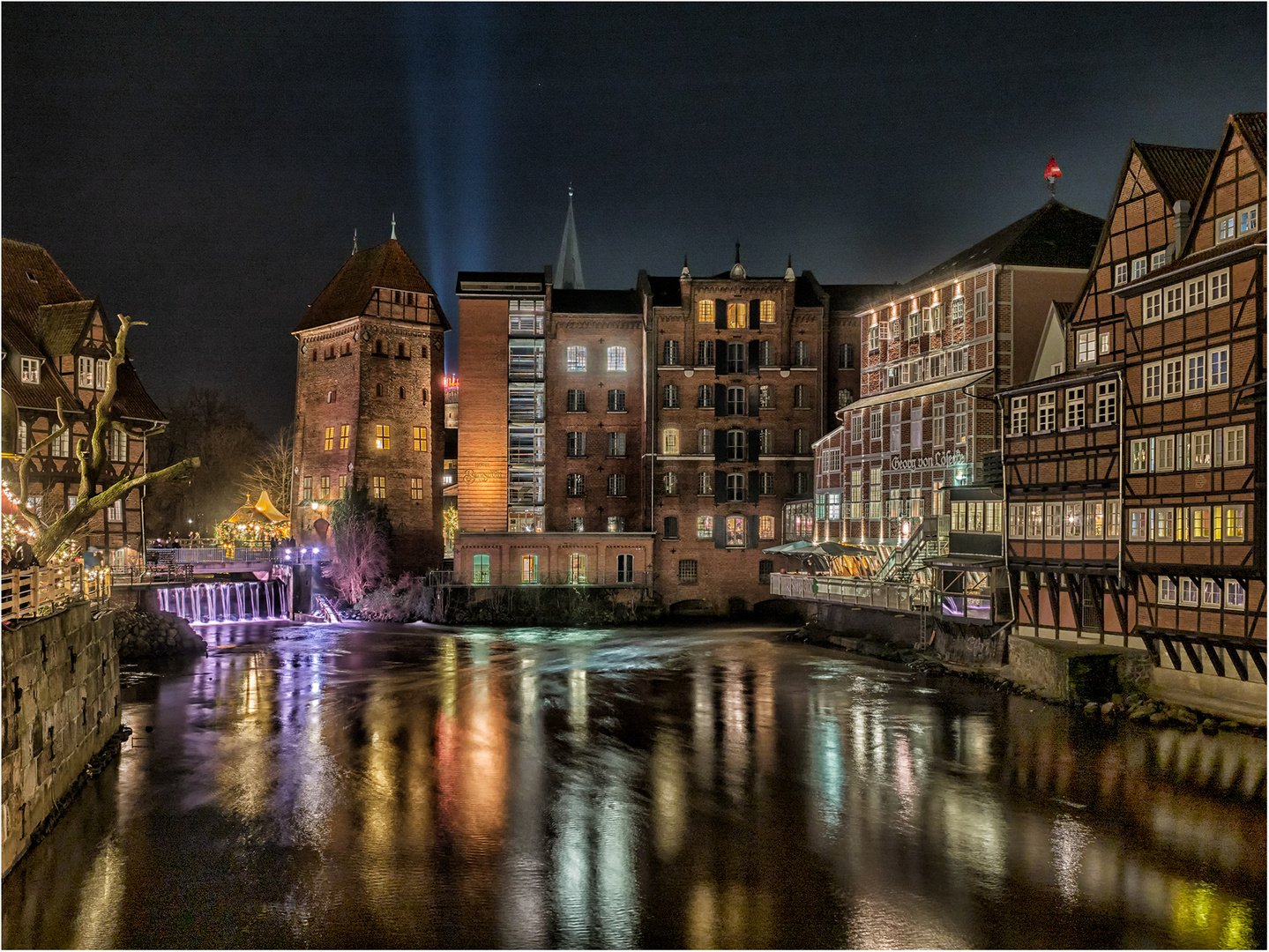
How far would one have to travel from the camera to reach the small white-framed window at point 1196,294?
28.8m

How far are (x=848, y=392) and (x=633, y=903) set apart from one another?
47541 mm

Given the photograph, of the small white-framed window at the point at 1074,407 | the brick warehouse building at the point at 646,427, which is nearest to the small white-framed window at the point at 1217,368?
the small white-framed window at the point at 1074,407

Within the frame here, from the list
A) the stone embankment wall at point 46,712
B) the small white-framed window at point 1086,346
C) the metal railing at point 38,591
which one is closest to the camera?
the stone embankment wall at point 46,712

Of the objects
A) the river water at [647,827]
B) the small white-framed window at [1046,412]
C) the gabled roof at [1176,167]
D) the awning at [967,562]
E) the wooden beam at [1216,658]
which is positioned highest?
the gabled roof at [1176,167]

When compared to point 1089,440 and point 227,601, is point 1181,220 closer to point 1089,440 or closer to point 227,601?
point 1089,440

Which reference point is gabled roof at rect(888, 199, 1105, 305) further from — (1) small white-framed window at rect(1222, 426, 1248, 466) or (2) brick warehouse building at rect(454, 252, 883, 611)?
(1) small white-framed window at rect(1222, 426, 1248, 466)

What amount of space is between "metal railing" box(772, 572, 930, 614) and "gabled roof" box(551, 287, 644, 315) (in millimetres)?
20325

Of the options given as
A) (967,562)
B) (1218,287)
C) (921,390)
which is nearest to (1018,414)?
(967,562)

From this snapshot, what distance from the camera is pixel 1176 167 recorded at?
Answer: 32.9 meters

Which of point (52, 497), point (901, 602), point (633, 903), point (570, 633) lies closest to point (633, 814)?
point (633, 903)

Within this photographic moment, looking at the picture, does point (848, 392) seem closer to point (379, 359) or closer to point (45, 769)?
point (379, 359)

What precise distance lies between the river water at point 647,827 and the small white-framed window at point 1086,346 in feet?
38.3

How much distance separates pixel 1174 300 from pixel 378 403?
153ft

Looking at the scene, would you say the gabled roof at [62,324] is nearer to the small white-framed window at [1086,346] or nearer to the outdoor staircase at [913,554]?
the outdoor staircase at [913,554]
